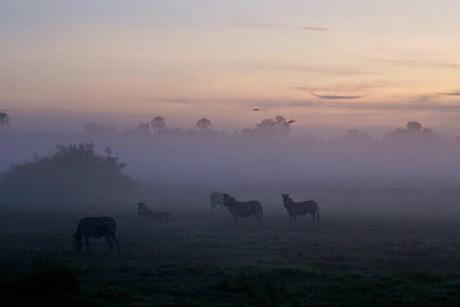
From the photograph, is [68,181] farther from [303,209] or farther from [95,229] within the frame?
[95,229]

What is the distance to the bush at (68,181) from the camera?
210 feet

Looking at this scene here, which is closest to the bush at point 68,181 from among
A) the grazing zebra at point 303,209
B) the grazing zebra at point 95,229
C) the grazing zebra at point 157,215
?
the grazing zebra at point 157,215

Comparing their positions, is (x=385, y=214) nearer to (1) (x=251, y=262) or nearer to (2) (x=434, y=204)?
(2) (x=434, y=204)

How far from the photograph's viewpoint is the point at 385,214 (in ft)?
160

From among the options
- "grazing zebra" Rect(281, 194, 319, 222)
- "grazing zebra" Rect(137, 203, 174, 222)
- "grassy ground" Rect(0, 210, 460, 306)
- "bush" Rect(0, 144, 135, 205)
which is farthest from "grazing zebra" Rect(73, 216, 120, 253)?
"bush" Rect(0, 144, 135, 205)

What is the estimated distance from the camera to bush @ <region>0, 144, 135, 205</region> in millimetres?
64062

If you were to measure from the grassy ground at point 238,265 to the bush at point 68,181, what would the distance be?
Result: 2439 cm

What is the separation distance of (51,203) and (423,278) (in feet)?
150

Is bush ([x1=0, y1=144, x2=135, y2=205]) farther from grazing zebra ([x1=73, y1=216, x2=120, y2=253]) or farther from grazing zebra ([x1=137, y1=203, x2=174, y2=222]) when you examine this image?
grazing zebra ([x1=73, y1=216, x2=120, y2=253])

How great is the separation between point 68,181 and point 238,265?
4627cm

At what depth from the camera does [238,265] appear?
914 inches

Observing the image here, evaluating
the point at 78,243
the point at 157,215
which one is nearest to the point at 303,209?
the point at 157,215

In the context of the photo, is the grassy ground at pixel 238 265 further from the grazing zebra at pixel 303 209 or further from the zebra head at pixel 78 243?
the grazing zebra at pixel 303 209

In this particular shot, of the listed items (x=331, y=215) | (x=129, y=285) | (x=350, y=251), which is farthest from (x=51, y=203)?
(x=129, y=285)
